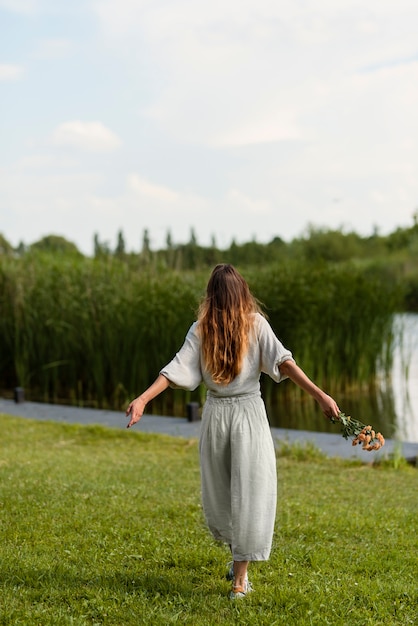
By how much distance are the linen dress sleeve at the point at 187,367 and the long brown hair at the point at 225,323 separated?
1.8 inches

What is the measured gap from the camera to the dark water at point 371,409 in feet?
39.5

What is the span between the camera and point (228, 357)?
13.1 feet

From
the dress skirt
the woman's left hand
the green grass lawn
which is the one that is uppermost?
the woman's left hand

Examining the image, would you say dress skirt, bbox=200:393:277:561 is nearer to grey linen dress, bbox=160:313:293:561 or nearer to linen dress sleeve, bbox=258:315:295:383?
grey linen dress, bbox=160:313:293:561

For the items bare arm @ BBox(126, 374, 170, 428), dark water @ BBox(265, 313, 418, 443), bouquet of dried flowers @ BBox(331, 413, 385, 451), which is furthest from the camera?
dark water @ BBox(265, 313, 418, 443)


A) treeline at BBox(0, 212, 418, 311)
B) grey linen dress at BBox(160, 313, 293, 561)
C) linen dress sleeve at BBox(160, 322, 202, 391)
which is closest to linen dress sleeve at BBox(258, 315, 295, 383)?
grey linen dress at BBox(160, 313, 293, 561)

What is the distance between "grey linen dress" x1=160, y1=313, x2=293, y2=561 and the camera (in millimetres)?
3900

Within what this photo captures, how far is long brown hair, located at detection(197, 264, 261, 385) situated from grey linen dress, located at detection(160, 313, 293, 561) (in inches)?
1.9

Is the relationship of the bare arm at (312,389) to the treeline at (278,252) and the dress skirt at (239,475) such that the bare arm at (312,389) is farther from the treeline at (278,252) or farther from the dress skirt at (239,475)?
the treeline at (278,252)

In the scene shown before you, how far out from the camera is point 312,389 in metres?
3.81

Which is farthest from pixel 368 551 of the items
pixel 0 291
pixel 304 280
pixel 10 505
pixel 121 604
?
pixel 0 291

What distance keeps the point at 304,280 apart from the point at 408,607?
405 inches

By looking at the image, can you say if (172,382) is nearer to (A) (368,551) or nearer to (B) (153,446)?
(A) (368,551)

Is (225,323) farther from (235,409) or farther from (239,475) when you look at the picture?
(239,475)
